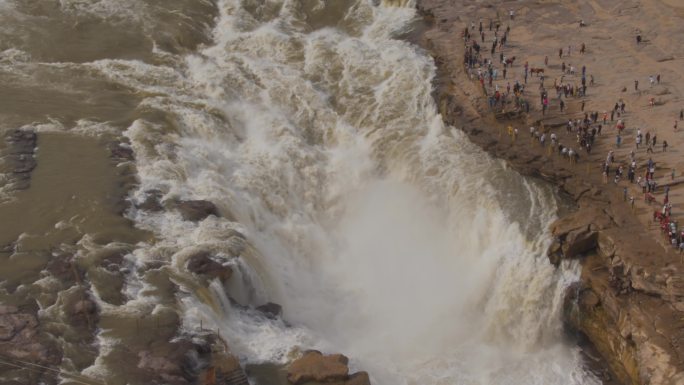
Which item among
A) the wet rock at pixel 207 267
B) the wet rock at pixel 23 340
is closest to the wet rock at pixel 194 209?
the wet rock at pixel 207 267

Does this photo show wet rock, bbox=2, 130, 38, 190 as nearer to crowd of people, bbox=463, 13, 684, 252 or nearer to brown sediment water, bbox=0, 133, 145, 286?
brown sediment water, bbox=0, 133, 145, 286

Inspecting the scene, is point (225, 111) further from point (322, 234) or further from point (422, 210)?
point (422, 210)

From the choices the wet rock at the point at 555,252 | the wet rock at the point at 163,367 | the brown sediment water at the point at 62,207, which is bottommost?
the wet rock at the point at 163,367

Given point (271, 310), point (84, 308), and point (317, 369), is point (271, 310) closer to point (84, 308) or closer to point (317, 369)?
point (317, 369)

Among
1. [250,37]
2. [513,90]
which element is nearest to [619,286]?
[513,90]

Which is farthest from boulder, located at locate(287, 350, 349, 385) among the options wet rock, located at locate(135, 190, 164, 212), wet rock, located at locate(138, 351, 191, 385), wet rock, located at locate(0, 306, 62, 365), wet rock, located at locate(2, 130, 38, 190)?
wet rock, located at locate(2, 130, 38, 190)

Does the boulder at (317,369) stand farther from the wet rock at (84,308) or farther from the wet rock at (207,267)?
the wet rock at (84,308)
